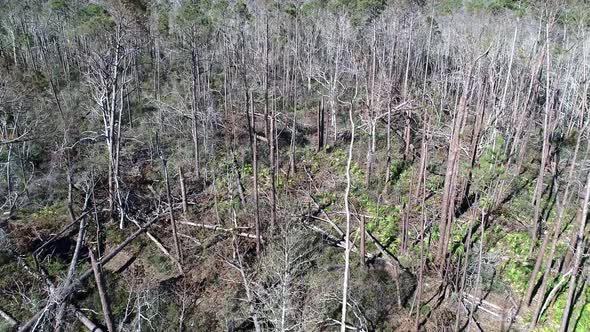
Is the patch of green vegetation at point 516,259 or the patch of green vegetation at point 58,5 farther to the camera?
the patch of green vegetation at point 58,5

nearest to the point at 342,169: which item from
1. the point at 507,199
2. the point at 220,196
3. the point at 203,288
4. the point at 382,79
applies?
the point at 382,79

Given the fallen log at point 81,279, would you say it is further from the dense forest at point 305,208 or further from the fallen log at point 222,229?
the fallen log at point 222,229

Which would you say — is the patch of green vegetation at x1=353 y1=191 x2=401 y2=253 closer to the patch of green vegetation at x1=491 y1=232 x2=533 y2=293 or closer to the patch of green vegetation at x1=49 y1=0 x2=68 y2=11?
the patch of green vegetation at x1=491 y1=232 x2=533 y2=293

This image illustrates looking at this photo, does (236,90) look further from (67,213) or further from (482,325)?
(482,325)

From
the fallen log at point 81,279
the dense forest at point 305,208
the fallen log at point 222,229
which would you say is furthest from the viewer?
the fallen log at point 222,229

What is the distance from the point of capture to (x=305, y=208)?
Result: 21031mm

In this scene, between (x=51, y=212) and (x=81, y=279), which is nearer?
(x=81, y=279)

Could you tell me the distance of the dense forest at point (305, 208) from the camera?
558 inches

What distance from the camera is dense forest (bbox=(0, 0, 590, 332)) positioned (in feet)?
46.5

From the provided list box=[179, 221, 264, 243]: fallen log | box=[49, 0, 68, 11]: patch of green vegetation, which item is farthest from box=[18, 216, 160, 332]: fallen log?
box=[49, 0, 68, 11]: patch of green vegetation

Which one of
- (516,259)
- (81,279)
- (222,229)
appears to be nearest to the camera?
(81,279)

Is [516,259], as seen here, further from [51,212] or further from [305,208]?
[51,212]

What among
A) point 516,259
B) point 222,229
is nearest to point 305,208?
point 222,229

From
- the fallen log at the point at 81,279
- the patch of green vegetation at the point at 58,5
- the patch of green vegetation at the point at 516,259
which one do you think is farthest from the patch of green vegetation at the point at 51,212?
the patch of green vegetation at the point at 58,5
